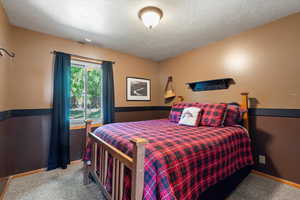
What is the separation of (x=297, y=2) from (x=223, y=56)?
1.12m

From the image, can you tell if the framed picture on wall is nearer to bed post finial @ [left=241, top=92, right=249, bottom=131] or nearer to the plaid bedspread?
the plaid bedspread

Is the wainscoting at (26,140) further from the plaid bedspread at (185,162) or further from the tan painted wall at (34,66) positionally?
the plaid bedspread at (185,162)

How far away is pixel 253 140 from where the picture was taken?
2287mm

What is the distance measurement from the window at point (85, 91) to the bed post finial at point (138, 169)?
7.66ft

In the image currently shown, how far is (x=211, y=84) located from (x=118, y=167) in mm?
2470

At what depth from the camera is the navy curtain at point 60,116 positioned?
94.7 inches

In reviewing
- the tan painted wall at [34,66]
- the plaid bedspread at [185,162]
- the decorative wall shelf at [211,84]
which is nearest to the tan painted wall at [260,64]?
the decorative wall shelf at [211,84]

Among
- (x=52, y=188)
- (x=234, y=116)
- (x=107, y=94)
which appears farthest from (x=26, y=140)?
(x=234, y=116)

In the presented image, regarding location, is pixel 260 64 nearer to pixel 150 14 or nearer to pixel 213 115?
pixel 213 115

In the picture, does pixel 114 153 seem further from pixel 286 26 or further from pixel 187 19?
pixel 286 26

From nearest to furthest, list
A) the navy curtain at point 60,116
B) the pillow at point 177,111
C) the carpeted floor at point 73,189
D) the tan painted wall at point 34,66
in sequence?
the carpeted floor at point 73,189 → the tan painted wall at point 34,66 → the navy curtain at point 60,116 → the pillow at point 177,111

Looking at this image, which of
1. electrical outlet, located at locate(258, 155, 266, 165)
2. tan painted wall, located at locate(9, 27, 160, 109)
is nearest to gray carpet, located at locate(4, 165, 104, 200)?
tan painted wall, located at locate(9, 27, 160, 109)

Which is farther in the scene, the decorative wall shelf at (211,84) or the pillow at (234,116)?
the decorative wall shelf at (211,84)

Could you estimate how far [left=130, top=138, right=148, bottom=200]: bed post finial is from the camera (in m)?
0.93
